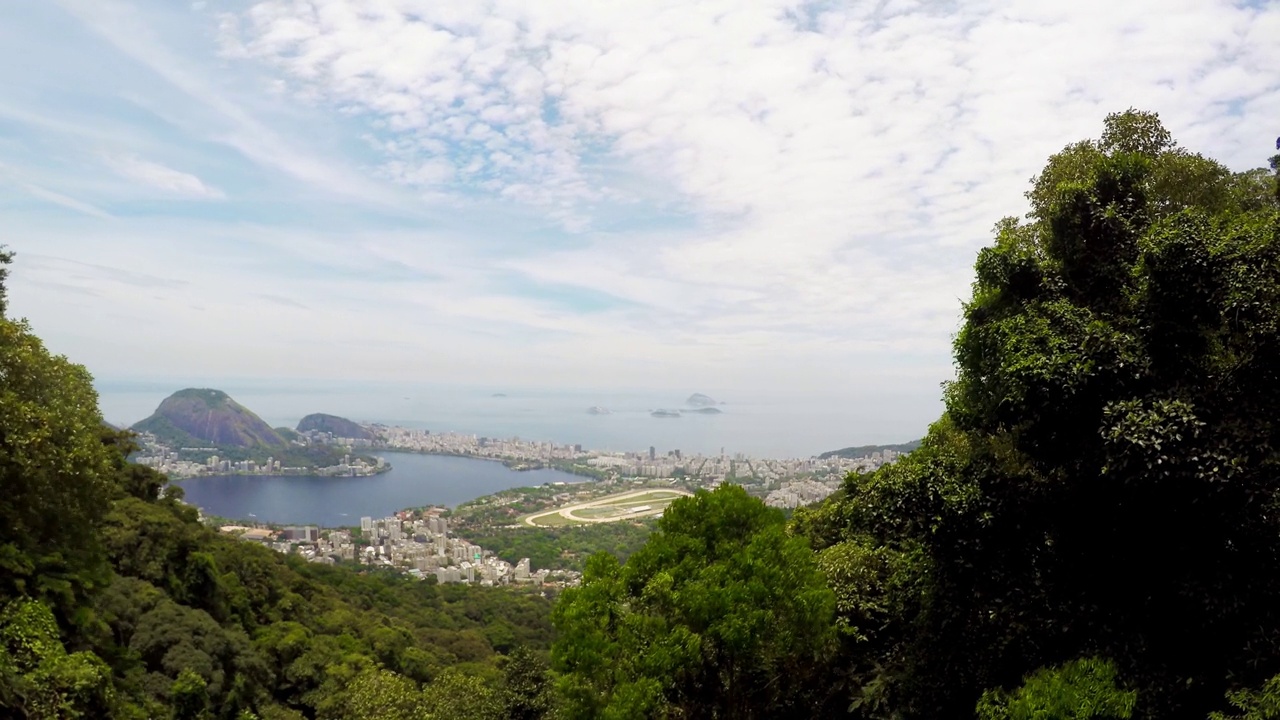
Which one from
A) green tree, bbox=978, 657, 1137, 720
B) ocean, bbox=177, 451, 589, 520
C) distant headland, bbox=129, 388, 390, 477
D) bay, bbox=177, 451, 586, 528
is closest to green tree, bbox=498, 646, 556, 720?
green tree, bbox=978, 657, 1137, 720

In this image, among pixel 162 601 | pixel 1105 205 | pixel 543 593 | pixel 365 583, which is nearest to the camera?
pixel 1105 205

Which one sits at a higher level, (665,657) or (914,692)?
(665,657)

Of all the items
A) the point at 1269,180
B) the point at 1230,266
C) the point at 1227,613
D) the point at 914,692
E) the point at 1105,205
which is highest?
the point at 1269,180

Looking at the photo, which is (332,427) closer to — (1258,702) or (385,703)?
(385,703)

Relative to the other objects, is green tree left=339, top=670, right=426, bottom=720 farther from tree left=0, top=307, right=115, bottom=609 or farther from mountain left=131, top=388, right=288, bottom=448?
mountain left=131, top=388, right=288, bottom=448

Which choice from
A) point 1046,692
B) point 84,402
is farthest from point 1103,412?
point 84,402

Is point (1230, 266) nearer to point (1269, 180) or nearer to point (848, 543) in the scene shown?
point (848, 543)
